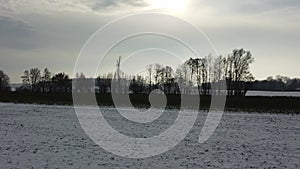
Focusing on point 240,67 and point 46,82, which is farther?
point 46,82

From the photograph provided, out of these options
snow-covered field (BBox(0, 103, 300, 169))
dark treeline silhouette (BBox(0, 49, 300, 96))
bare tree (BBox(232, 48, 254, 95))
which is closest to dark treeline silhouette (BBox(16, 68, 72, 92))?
dark treeline silhouette (BBox(0, 49, 300, 96))

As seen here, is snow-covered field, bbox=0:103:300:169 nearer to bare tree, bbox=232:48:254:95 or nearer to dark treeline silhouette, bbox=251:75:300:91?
bare tree, bbox=232:48:254:95

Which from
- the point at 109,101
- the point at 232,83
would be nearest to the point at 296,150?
the point at 109,101

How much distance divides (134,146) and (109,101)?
3881 cm

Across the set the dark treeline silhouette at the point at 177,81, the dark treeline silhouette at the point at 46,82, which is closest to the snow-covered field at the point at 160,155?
the dark treeline silhouette at the point at 177,81

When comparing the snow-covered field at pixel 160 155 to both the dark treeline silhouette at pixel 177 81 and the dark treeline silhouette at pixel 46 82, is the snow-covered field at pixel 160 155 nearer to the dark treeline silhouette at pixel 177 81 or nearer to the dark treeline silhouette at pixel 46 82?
the dark treeline silhouette at pixel 177 81

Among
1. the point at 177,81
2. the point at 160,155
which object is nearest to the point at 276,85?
the point at 177,81

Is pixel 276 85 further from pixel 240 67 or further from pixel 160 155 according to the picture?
pixel 160 155

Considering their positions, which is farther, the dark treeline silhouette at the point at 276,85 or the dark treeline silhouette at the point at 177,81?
the dark treeline silhouette at the point at 276,85

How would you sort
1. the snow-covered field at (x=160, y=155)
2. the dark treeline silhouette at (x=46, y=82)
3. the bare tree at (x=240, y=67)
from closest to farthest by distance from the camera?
1. the snow-covered field at (x=160, y=155)
2. the bare tree at (x=240, y=67)
3. the dark treeline silhouette at (x=46, y=82)

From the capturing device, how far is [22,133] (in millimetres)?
19234

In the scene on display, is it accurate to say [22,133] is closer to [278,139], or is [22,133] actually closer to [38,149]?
[38,149]

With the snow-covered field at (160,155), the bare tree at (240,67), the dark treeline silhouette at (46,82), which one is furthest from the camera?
the dark treeline silhouette at (46,82)

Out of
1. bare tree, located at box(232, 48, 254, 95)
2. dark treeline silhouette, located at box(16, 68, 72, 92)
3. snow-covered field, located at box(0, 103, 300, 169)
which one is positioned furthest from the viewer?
dark treeline silhouette, located at box(16, 68, 72, 92)
